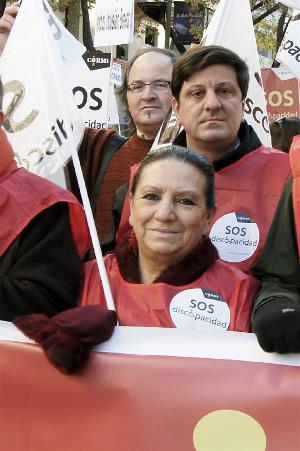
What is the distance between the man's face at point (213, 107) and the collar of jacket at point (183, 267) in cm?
60

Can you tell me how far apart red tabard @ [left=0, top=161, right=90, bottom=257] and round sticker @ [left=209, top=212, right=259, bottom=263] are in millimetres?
487

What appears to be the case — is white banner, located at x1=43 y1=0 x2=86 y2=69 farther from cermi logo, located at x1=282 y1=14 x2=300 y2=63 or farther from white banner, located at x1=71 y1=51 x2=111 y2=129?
white banner, located at x1=71 y1=51 x2=111 y2=129

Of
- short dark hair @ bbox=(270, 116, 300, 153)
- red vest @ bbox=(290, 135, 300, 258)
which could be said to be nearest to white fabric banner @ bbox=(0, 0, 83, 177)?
red vest @ bbox=(290, 135, 300, 258)

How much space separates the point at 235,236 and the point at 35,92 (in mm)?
1040

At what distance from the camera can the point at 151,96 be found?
3488 mm

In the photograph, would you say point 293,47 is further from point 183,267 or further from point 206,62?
point 183,267

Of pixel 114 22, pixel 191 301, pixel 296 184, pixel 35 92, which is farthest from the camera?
pixel 114 22

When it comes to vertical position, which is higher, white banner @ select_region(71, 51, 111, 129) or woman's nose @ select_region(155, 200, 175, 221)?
woman's nose @ select_region(155, 200, 175, 221)

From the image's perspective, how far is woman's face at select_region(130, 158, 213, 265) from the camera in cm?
212

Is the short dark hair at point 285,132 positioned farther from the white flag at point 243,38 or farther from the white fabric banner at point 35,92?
the white fabric banner at point 35,92

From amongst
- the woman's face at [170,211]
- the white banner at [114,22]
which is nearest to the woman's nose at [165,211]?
the woman's face at [170,211]

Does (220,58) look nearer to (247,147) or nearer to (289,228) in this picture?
(247,147)

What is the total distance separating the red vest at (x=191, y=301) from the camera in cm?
204

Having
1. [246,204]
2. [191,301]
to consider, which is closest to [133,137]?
[246,204]
